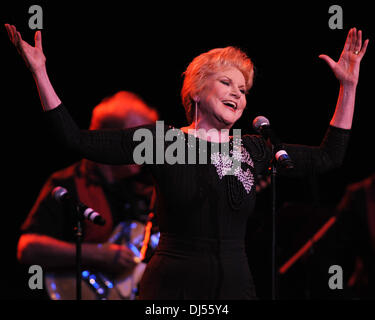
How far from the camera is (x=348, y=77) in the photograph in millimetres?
2391

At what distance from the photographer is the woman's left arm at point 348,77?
7.81 feet

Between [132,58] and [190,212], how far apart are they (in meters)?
2.69

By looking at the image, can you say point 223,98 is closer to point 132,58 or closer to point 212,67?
point 212,67

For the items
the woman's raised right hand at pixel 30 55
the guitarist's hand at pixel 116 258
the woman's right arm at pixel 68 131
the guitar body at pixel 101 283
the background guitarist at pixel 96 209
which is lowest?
the guitar body at pixel 101 283

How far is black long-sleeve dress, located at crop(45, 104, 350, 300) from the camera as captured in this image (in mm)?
1970

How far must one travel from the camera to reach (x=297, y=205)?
4.39m

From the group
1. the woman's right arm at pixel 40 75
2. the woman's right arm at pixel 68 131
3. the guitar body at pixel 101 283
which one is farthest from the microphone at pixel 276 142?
the guitar body at pixel 101 283

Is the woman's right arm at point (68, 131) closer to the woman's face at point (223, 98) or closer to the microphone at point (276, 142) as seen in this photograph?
the woman's face at point (223, 98)

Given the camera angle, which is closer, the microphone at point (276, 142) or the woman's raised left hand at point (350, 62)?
the microphone at point (276, 142)

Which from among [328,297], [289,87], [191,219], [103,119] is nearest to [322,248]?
[328,297]

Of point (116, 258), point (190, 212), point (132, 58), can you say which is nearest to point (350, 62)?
point (190, 212)

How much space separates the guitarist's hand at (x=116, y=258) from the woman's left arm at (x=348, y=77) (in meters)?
1.72
